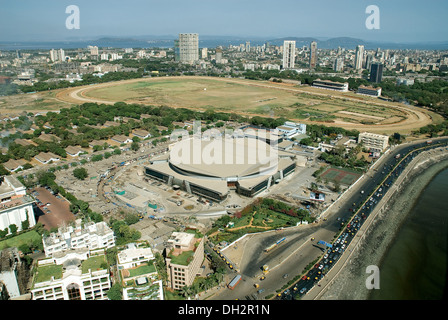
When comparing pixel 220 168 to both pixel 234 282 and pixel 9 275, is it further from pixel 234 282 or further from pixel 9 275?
pixel 9 275

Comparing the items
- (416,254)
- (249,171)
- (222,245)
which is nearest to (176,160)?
(249,171)

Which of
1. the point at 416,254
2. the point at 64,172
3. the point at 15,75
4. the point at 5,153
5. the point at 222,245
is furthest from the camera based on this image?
the point at 15,75

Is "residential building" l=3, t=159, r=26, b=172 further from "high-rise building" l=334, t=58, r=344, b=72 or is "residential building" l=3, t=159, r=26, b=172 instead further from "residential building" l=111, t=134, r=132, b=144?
"high-rise building" l=334, t=58, r=344, b=72

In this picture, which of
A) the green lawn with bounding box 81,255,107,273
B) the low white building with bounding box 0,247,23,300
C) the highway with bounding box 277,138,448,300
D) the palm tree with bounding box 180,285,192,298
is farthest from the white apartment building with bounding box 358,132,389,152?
the low white building with bounding box 0,247,23,300

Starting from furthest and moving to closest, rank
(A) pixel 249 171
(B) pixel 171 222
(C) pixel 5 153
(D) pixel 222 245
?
(C) pixel 5 153, (A) pixel 249 171, (B) pixel 171 222, (D) pixel 222 245

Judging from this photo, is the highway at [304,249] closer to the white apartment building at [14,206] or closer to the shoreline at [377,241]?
the shoreline at [377,241]

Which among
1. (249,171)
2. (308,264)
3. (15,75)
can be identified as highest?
(15,75)

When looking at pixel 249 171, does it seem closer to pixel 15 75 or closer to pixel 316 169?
pixel 316 169
